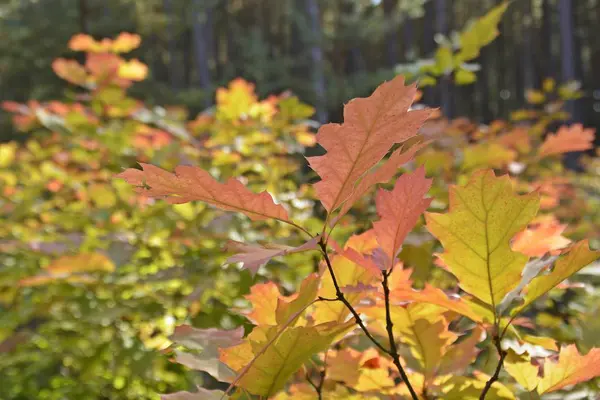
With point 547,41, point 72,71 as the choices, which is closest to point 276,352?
point 72,71

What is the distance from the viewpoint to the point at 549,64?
17156 millimetres

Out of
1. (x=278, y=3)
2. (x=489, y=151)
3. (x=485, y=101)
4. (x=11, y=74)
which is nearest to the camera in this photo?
(x=489, y=151)

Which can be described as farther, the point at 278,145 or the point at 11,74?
the point at 11,74

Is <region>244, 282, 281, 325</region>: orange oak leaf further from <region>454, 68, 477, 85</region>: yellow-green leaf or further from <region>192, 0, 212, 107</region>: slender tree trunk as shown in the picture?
<region>192, 0, 212, 107</region>: slender tree trunk

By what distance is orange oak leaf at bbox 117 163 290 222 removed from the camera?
20.8 inches

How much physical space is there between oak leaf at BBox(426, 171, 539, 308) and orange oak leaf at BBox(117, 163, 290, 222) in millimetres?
168

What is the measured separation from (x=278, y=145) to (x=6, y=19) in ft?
52.9

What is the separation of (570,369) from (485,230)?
180 mm

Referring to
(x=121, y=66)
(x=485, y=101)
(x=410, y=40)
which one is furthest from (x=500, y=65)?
(x=121, y=66)

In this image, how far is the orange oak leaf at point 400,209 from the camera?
0.54 metres

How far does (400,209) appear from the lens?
0.56 meters

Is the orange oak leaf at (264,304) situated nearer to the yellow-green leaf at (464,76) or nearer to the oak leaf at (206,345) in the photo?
the oak leaf at (206,345)

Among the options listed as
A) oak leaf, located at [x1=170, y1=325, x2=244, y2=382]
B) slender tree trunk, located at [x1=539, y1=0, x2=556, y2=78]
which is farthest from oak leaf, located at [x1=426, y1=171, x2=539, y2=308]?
slender tree trunk, located at [x1=539, y1=0, x2=556, y2=78]

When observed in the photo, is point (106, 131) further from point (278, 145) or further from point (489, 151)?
point (489, 151)
